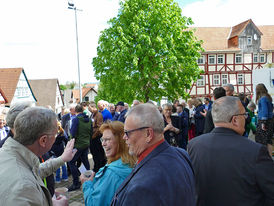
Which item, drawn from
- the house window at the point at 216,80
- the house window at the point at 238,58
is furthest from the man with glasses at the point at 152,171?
the house window at the point at 238,58

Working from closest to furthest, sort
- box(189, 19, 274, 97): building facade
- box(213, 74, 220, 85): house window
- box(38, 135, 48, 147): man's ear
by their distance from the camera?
box(38, 135, 48, 147): man's ear → box(189, 19, 274, 97): building facade → box(213, 74, 220, 85): house window

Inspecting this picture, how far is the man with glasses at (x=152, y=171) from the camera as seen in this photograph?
54.3 inches

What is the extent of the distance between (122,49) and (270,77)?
10.0m

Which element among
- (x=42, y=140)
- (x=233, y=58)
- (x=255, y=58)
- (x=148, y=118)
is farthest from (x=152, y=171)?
(x=255, y=58)

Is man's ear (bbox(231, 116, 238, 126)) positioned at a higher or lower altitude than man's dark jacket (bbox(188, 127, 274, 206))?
higher

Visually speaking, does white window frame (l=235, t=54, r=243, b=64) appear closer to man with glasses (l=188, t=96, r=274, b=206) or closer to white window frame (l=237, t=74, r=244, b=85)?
white window frame (l=237, t=74, r=244, b=85)

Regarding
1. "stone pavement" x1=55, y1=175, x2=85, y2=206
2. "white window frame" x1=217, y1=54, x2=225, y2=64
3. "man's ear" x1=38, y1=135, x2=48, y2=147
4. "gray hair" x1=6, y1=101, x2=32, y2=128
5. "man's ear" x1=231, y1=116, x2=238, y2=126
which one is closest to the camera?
"man's ear" x1=38, y1=135, x2=48, y2=147

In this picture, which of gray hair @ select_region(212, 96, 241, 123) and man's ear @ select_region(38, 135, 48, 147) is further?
gray hair @ select_region(212, 96, 241, 123)

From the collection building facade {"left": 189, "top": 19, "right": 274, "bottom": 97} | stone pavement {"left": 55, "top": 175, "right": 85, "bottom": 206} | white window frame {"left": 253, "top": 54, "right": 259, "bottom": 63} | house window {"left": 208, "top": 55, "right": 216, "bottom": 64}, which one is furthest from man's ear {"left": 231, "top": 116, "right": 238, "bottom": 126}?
white window frame {"left": 253, "top": 54, "right": 259, "bottom": 63}

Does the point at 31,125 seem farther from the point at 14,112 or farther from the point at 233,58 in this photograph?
the point at 233,58

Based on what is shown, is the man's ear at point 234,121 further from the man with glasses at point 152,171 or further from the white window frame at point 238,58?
the white window frame at point 238,58

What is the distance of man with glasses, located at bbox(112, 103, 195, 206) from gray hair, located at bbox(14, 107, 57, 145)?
0.64m

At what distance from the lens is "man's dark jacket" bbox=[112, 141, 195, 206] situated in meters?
1.37

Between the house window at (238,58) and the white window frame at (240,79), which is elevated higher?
the house window at (238,58)
